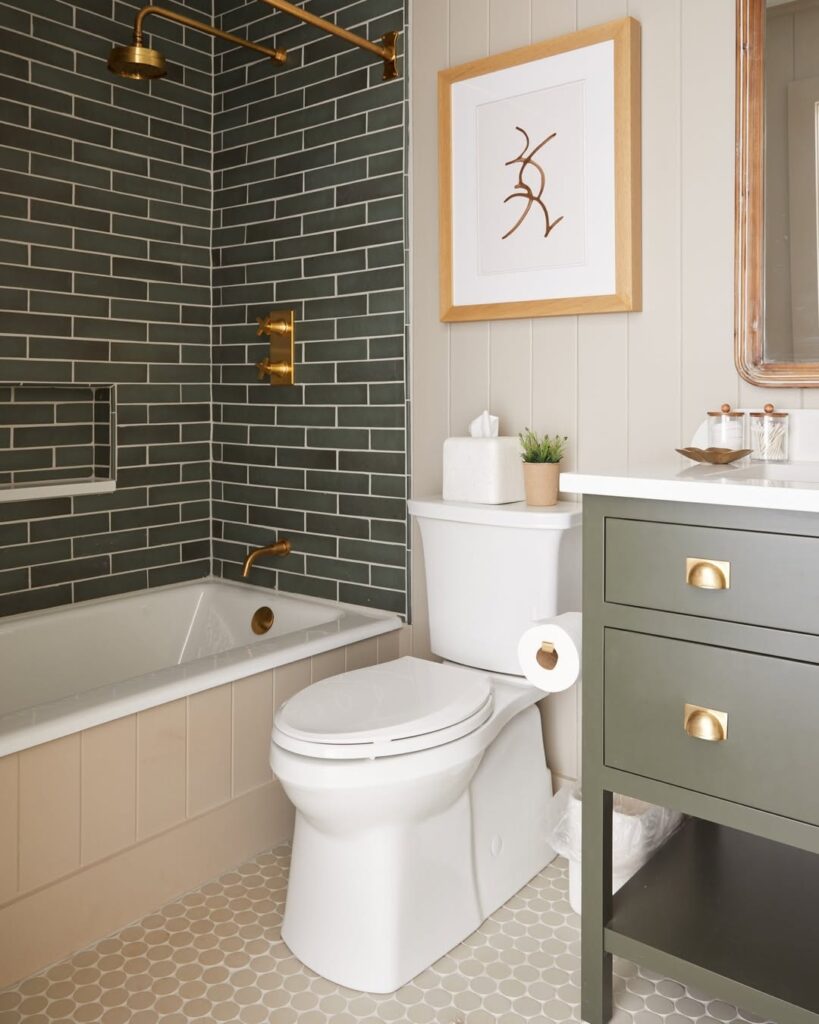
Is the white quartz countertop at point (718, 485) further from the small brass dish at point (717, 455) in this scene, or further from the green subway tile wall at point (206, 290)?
the green subway tile wall at point (206, 290)

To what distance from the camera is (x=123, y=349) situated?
2854 millimetres

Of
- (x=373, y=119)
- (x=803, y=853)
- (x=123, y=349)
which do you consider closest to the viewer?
(x=803, y=853)

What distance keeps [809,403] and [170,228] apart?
80.4 inches

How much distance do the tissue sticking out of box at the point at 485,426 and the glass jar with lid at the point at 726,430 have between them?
56cm

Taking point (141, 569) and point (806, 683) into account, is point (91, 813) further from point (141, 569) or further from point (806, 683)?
point (806, 683)

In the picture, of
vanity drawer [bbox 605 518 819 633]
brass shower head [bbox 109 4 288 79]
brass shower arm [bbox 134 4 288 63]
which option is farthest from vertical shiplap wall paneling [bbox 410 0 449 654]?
vanity drawer [bbox 605 518 819 633]

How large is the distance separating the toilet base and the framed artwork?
114 cm

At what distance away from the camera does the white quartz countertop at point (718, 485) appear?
53.1 inches

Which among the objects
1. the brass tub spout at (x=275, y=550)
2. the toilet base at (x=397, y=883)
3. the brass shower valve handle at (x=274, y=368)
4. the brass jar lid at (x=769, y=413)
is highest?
the brass shower valve handle at (x=274, y=368)

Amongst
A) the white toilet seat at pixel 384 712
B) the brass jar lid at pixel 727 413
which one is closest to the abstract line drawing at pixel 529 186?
the brass jar lid at pixel 727 413

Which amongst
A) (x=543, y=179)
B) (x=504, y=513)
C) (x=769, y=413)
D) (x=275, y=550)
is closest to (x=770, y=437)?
(x=769, y=413)

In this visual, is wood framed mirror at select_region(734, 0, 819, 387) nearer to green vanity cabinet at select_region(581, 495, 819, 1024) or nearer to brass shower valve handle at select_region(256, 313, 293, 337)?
green vanity cabinet at select_region(581, 495, 819, 1024)

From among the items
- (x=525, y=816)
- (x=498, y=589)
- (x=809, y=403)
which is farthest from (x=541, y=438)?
(x=525, y=816)

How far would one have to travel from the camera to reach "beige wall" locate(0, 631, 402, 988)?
5.81 ft
